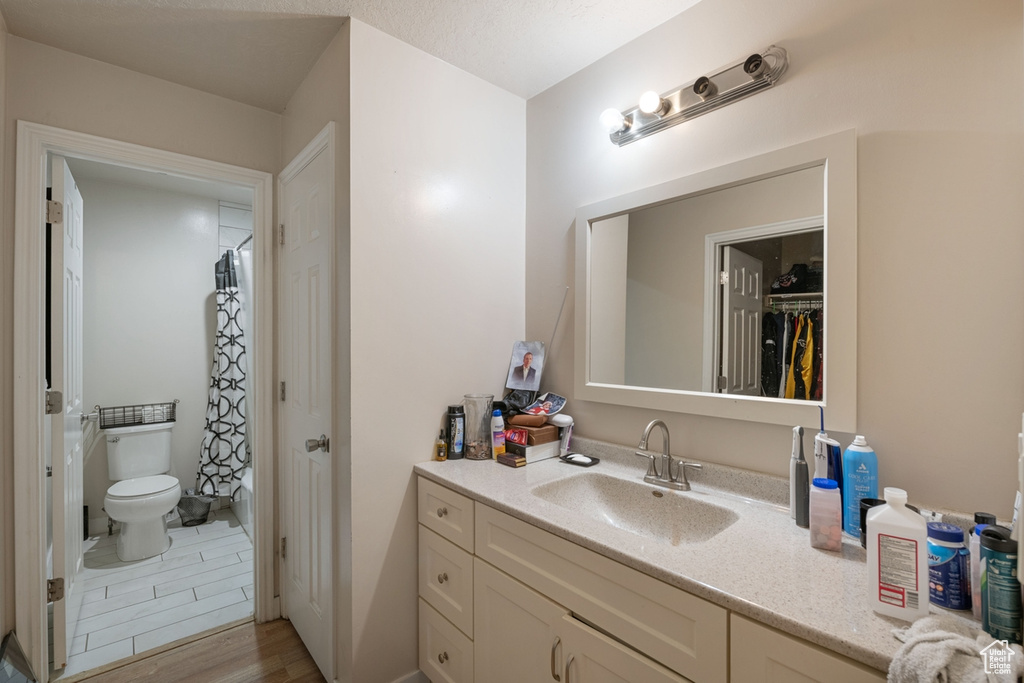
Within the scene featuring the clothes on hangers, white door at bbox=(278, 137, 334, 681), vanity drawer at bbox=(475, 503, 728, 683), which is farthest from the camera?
white door at bbox=(278, 137, 334, 681)

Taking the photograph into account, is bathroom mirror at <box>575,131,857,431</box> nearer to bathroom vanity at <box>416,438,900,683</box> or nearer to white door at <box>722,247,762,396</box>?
white door at <box>722,247,762,396</box>

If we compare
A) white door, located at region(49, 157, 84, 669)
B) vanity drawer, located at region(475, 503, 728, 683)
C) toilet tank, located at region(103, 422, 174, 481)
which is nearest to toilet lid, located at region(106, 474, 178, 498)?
toilet tank, located at region(103, 422, 174, 481)

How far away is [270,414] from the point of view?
7.19 feet

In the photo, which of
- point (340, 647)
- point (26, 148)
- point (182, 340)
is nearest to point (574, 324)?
point (340, 647)

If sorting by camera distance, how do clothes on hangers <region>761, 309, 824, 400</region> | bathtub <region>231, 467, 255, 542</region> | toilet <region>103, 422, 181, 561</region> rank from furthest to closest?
bathtub <region>231, 467, 255, 542</region>, toilet <region>103, 422, 181, 561</region>, clothes on hangers <region>761, 309, 824, 400</region>

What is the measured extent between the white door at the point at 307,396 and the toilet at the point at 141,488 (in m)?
1.14

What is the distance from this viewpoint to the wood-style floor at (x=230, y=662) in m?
1.78

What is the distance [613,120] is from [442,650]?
196cm

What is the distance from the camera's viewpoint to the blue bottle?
1.07 meters

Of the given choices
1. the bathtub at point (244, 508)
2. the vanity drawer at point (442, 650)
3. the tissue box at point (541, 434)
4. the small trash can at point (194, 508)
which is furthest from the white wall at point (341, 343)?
the small trash can at point (194, 508)

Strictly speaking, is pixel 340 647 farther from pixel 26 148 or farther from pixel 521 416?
pixel 26 148

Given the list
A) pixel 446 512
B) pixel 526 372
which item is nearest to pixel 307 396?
pixel 446 512

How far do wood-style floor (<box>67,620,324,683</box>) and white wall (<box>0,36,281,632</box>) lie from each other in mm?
488

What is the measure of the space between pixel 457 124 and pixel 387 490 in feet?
4.78
